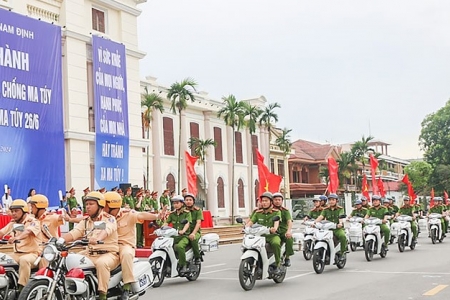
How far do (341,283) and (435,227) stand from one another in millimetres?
11131

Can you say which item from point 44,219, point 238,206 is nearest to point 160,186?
point 238,206

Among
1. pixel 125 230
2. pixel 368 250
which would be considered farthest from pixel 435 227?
pixel 125 230

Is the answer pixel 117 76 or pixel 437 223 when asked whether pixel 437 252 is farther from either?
pixel 117 76

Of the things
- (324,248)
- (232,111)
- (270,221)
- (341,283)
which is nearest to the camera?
(341,283)

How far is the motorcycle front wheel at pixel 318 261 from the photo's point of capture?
43.2 feet

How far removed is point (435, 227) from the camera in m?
21.5

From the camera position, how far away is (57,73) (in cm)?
2406

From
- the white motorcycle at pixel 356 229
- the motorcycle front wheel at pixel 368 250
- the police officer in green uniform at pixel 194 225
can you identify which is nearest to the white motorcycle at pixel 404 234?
the white motorcycle at pixel 356 229

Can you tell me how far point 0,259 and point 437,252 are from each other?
41.8ft

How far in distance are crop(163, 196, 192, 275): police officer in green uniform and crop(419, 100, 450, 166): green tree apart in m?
55.5

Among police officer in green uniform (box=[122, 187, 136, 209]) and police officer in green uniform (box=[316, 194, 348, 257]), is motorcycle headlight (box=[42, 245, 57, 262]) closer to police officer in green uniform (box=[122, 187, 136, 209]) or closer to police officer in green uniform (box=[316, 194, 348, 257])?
police officer in green uniform (box=[316, 194, 348, 257])

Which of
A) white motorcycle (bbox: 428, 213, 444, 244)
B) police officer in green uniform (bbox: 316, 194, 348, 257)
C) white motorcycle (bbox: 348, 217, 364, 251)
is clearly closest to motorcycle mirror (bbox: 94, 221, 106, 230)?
police officer in green uniform (bbox: 316, 194, 348, 257)

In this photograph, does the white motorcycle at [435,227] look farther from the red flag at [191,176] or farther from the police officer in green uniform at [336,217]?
the red flag at [191,176]

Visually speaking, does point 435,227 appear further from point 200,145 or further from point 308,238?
point 200,145
